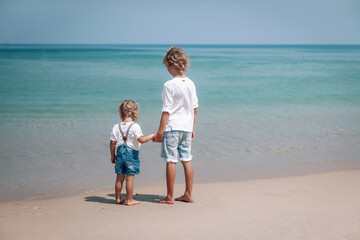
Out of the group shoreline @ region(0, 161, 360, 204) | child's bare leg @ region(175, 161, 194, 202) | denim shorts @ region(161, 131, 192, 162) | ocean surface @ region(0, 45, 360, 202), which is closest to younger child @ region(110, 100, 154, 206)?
denim shorts @ region(161, 131, 192, 162)

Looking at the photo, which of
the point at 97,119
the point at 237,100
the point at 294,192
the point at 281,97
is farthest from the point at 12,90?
the point at 294,192

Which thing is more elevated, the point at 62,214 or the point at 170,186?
the point at 170,186

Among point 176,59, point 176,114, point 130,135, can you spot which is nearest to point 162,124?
point 176,114

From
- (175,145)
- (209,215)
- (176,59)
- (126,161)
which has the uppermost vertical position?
(176,59)

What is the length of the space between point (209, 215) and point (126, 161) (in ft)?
3.02

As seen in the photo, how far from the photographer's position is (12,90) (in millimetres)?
15047

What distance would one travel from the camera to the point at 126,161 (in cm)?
374

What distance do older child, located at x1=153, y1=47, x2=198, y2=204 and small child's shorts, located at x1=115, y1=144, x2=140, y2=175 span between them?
263mm

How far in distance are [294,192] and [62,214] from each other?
7.64 ft

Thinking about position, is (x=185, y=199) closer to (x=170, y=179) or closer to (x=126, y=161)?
(x=170, y=179)

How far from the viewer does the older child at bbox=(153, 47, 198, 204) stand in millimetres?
3650

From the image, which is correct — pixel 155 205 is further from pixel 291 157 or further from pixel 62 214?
pixel 291 157

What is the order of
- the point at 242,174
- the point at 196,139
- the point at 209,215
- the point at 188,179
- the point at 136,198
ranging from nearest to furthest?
the point at 209,215
the point at 188,179
the point at 136,198
the point at 242,174
the point at 196,139

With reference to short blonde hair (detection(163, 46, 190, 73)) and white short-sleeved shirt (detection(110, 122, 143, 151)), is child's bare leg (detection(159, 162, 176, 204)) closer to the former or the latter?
white short-sleeved shirt (detection(110, 122, 143, 151))
